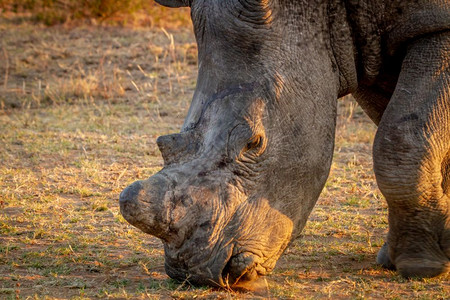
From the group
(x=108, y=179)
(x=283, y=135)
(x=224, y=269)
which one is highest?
(x=283, y=135)

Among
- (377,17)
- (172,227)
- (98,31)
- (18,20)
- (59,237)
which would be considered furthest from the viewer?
(18,20)

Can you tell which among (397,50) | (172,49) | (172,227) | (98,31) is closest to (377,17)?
(397,50)

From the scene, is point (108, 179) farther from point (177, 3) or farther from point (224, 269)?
point (224, 269)

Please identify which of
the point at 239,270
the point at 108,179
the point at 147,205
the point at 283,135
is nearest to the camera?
the point at 147,205

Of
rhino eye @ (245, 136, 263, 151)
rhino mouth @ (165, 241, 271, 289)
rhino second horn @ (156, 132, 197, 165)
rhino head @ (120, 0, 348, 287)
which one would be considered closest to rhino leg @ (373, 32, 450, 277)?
rhino head @ (120, 0, 348, 287)

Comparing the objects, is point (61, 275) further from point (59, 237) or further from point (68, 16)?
point (68, 16)

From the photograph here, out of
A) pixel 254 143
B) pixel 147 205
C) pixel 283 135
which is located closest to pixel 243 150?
pixel 254 143

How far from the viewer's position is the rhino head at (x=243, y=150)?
135 inches

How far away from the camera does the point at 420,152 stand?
380 centimetres

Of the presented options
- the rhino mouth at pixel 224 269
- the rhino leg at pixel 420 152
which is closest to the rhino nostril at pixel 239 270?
the rhino mouth at pixel 224 269

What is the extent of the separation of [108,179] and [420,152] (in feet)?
11.2

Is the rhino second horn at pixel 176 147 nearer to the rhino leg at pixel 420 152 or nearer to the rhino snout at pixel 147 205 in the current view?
the rhino snout at pixel 147 205

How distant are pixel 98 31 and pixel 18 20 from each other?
80.7 inches

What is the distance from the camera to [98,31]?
12.5 metres
